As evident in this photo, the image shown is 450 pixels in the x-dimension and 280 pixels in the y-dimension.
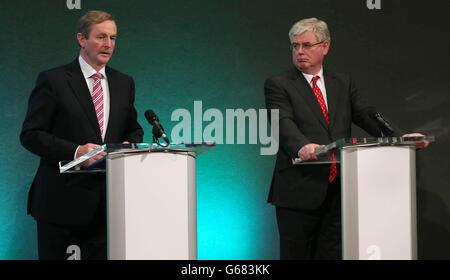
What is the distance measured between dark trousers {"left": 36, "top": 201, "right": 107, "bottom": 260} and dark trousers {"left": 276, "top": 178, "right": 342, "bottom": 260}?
3.50 feet

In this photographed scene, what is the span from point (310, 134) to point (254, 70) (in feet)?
4.39

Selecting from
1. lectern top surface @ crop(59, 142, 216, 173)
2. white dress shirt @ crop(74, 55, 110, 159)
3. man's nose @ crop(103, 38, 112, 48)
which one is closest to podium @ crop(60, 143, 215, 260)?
lectern top surface @ crop(59, 142, 216, 173)

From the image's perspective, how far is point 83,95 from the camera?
3289mm

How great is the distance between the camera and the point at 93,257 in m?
3.26

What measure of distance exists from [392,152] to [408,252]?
0.46 m

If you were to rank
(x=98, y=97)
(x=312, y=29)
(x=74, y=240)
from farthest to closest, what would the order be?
(x=312, y=29) → (x=98, y=97) → (x=74, y=240)

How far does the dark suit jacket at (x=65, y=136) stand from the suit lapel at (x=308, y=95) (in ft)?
3.40

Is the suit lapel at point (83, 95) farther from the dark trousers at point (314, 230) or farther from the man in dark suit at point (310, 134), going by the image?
the dark trousers at point (314, 230)

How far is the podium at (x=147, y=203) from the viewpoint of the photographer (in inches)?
99.3

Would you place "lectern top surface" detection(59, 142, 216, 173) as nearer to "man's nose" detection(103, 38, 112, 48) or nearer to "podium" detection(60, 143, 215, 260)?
"podium" detection(60, 143, 215, 260)

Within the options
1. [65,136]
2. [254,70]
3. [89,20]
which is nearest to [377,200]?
[65,136]

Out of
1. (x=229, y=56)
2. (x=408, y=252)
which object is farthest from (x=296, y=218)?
(x=229, y=56)

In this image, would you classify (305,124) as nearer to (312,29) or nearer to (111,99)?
(312,29)

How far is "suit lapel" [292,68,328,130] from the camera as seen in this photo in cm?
353
